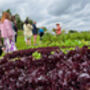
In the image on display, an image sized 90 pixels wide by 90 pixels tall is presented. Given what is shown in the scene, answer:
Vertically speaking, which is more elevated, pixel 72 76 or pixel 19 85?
pixel 72 76

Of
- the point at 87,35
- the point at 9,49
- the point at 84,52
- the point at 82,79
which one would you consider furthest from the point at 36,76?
the point at 87,35

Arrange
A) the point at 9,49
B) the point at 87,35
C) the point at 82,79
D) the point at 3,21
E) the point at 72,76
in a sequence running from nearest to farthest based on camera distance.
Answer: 1. the point at 82,79
2. the point at 72,76
3. the point at 3,21
4. the point at 9,49
5. the point at 87,35

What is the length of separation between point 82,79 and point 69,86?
132 mm

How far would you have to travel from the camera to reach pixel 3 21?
347 inches

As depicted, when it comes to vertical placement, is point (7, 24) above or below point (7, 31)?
above

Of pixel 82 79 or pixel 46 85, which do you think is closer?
pixel 82 79

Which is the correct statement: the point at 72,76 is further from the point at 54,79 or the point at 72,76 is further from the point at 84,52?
the point at 84,52

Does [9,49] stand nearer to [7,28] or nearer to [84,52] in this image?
[7,28]

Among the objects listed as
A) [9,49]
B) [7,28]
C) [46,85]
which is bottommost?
[9,49]

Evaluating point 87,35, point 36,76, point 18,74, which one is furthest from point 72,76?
point 87,35

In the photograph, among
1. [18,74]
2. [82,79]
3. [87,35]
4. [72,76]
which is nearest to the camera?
[82,79]

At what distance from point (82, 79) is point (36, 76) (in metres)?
0.51

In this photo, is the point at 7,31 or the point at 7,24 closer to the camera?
the point at 7,24

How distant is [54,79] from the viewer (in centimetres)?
174
